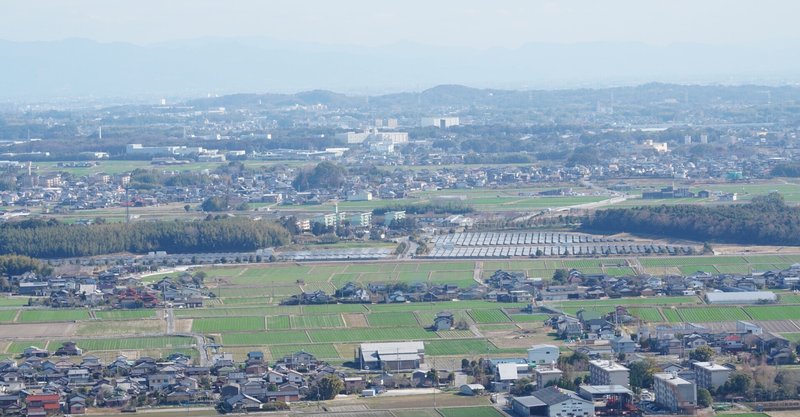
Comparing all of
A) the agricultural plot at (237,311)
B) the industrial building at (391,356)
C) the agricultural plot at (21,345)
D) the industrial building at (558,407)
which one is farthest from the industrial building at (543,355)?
the agricultural plot at (21,345)

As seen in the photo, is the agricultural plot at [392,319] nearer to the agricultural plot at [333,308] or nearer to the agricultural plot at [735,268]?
the agricultural plot at [333,308]

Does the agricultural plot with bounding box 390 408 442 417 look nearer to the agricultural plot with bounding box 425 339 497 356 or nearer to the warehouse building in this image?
the agricultural plot with bounding box 425 339 497 356

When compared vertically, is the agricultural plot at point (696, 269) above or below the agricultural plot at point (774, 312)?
below

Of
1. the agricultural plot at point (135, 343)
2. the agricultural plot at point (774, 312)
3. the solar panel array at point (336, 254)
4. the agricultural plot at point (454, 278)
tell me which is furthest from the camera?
the solar panel array at point (336, 254)

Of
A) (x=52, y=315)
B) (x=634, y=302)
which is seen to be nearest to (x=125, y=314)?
(x=52, y=315)

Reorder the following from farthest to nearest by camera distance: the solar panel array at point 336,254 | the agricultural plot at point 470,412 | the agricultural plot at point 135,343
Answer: the solar panel array at point 336,254 → the agricultural plot at point 135,343 → the agricultural plot at point 470,412

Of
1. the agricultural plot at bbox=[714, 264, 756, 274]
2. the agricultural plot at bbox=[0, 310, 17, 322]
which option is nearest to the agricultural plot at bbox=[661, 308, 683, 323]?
the agricultural plot at bbox=[714, 264, 756, 274]

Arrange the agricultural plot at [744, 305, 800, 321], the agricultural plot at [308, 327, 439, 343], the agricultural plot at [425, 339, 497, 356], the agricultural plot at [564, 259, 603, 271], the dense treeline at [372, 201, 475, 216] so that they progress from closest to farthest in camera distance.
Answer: the agricultural plot at [425, 339, 497, 356]
the agricultural plot at [308, 327, 439, 343]
the agricultural plot at [744, 305, 800, 321]
the agricultural plot at [564, 259, 603, 271]
the dense treeline at [372, 201, 475, 216]

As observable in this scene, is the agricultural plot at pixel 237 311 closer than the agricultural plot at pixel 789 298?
No
